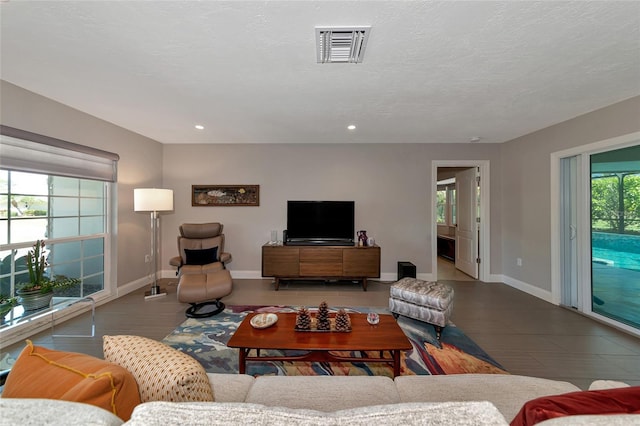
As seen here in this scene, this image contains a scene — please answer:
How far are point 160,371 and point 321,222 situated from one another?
132 inches

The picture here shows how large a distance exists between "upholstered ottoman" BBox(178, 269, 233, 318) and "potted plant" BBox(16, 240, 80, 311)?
1015mm

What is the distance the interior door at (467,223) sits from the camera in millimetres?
4285

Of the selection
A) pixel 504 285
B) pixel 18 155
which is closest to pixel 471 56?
pixel 504 285

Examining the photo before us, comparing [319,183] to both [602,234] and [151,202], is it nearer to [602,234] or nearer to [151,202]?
[151,202]

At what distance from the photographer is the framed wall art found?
427cm

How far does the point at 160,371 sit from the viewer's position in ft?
2.56

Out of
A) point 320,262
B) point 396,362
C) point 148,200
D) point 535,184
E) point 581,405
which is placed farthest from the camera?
point 320,262

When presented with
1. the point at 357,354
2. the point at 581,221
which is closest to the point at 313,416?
the point at 357,354

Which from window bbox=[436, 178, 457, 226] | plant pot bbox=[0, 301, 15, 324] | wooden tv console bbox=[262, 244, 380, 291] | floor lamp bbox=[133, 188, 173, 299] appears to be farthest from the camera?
window bbox=[436, 178, 457, 226]

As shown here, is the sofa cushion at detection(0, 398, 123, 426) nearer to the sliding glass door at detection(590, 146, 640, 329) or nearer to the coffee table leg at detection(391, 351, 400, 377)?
the coffee table leg at detection(391, 351, 400, 377)

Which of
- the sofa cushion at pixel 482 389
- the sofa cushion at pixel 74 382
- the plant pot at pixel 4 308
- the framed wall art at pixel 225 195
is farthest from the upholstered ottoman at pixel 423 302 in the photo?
the plant pot at pixel 4 308

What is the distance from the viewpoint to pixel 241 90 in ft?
7.55

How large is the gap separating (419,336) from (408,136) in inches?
114

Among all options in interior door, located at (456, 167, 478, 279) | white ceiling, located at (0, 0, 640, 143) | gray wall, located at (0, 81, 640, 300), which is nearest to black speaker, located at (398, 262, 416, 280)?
gray wall, located at (0, 81, 640, 300)
